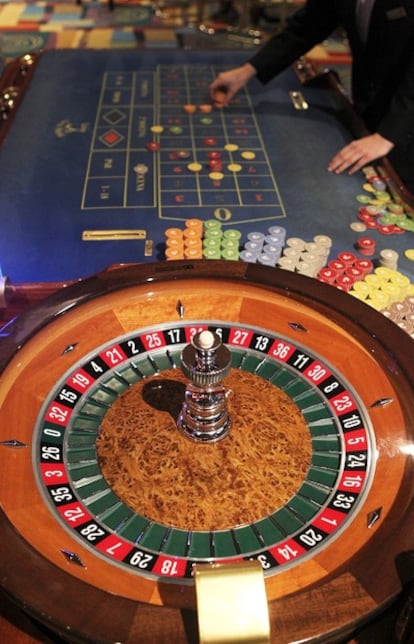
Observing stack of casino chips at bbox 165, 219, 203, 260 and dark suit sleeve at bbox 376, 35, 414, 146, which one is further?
dark suit sleeve at bbox 376, 35, 414, 146

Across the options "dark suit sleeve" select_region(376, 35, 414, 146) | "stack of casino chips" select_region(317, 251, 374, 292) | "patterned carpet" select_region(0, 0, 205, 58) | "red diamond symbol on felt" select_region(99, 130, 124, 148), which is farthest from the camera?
"patterned carpet" select_region(0, 0, 205, 58)

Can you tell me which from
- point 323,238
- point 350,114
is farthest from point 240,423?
point 350,114

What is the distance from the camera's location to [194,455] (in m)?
1.59

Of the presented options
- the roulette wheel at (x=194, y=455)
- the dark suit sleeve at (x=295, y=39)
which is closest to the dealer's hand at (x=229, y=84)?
the dark suit sleeve at (x=295, y=39)

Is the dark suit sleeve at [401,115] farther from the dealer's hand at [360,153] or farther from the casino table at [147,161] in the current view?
the casino table at [147,161]

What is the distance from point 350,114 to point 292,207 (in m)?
1.05

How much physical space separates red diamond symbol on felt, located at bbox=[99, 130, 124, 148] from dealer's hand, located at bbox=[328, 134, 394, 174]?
46.0 inches

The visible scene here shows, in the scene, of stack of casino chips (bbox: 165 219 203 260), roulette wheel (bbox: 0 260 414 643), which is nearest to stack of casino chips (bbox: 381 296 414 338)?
roulette wheel (bbox: 0 260 414 643)

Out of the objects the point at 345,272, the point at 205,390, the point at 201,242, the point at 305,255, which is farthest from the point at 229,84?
the point at 205,390

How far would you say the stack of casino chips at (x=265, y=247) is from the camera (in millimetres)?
2535

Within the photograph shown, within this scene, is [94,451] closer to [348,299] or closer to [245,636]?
[245,636]

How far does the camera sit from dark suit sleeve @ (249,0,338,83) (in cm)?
388

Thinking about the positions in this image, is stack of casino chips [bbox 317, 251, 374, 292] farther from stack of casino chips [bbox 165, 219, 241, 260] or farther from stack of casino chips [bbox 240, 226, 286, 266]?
stack of casino chips [bbox 165, 219, 241, 260]

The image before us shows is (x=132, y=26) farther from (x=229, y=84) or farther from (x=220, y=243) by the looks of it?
(x=220, y=243)
